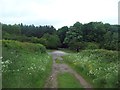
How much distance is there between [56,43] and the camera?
9944 centimetres

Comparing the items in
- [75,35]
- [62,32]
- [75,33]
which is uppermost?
[62,32]

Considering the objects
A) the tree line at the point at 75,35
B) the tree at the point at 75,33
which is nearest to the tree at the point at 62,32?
the tree line at the point at 75,35

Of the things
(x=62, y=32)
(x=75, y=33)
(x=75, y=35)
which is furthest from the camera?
(x=62, y=32)

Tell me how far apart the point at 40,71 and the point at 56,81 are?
10.5 feet

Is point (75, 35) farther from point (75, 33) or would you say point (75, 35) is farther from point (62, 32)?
point (62, 32)

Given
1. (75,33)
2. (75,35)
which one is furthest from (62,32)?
(75,35)

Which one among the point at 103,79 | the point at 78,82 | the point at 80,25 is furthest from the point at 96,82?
the point at 80,25

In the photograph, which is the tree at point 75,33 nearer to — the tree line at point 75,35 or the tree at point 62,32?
the tree line at point 75,35

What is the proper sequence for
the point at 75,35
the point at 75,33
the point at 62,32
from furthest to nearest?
1. the point at 62,32
2. the point at 75,33
3. the point at 75,35

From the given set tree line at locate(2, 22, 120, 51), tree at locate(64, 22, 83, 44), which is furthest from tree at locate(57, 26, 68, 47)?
tree at locate(64, 22, 83, 44)

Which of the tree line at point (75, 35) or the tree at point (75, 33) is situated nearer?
the tree line at point (75, 35)

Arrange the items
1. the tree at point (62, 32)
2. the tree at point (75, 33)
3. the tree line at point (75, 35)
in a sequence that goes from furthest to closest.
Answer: the tree at point (62, 32), the tree at point (75, 33), the tree line at point (75, 35)

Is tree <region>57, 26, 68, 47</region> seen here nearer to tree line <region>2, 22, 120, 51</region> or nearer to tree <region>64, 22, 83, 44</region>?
tree line <region>2, 22, 120, 51</region>

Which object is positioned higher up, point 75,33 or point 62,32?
point 62,32
